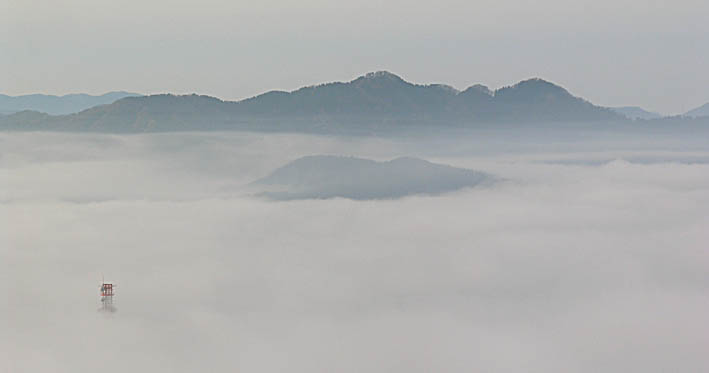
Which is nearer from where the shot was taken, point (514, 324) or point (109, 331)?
point (109, 331)

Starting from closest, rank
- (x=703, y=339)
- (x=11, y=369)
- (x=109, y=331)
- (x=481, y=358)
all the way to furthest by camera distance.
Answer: (x=11, y=369)
(x=109, y=331)
(x=481, y=358)
(x=703, y=339)

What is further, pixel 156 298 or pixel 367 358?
pixel 156 298

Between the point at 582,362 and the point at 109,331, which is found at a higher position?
the point at 109,331

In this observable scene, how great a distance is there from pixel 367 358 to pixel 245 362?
30021 mm

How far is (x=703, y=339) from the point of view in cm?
17875

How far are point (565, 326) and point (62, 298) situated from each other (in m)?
150

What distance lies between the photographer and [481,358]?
162 meters

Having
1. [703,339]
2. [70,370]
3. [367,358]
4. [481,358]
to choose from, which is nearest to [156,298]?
[70,370]

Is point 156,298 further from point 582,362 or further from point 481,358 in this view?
point 582,362

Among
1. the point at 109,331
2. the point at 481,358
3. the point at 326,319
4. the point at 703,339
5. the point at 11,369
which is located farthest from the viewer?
the point at 326,319

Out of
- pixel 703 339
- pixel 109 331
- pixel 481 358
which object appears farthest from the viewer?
pixel 703 339

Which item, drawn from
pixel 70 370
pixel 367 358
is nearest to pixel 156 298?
pixel 70 370

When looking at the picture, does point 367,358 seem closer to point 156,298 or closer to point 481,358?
point 481,358

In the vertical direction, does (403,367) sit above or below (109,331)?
below
